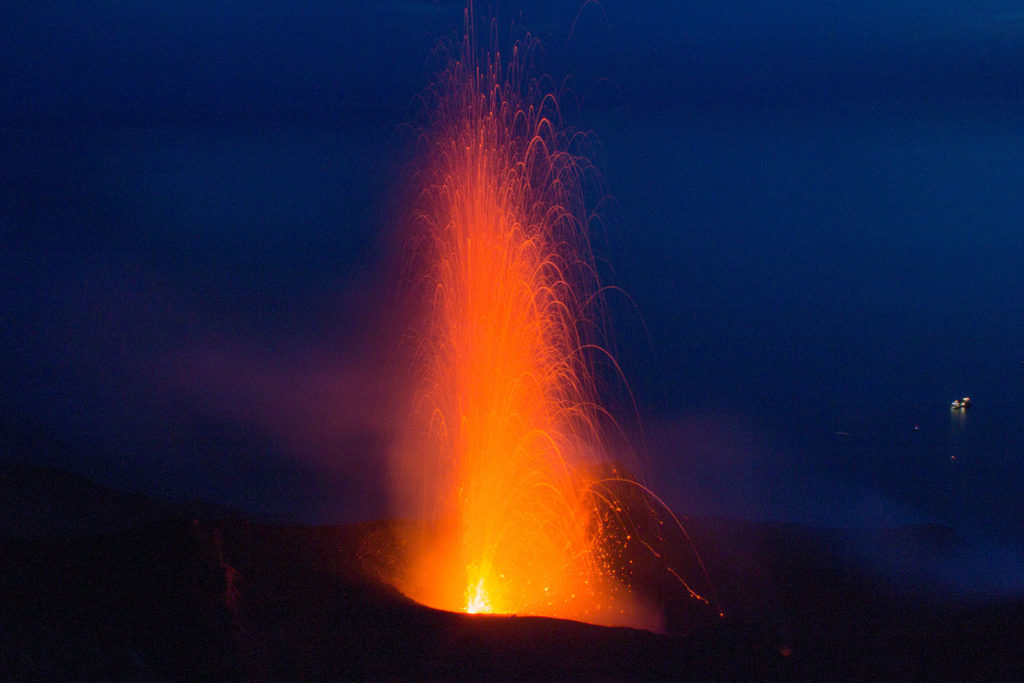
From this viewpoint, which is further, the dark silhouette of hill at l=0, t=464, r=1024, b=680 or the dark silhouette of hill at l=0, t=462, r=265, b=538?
the dark silhouette of hill at l=0, t=462, r=265, b=538

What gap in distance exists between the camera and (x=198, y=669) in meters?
8.25

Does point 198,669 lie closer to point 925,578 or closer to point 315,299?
point 925,578

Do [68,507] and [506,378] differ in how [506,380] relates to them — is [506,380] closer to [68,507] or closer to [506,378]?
[506,378]

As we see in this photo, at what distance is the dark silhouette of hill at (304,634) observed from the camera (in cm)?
840

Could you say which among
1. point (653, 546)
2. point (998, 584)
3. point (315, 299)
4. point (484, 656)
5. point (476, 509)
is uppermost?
point (484, 656)

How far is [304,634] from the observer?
9.12 m

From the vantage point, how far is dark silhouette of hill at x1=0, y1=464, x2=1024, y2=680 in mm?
8398

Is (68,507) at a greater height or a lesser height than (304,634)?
lesser

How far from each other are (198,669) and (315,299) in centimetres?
5578

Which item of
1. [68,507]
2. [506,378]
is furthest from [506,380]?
[68,507]

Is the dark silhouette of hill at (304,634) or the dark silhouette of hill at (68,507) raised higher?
the dark silhouette of hill at (304,634)

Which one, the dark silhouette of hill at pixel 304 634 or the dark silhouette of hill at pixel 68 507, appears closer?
the dark silhouette of hill at pixel 304 634

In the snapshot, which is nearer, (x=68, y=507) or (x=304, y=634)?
(x=304, y=634)

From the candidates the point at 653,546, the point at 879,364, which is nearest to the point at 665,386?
the point at 879,364
